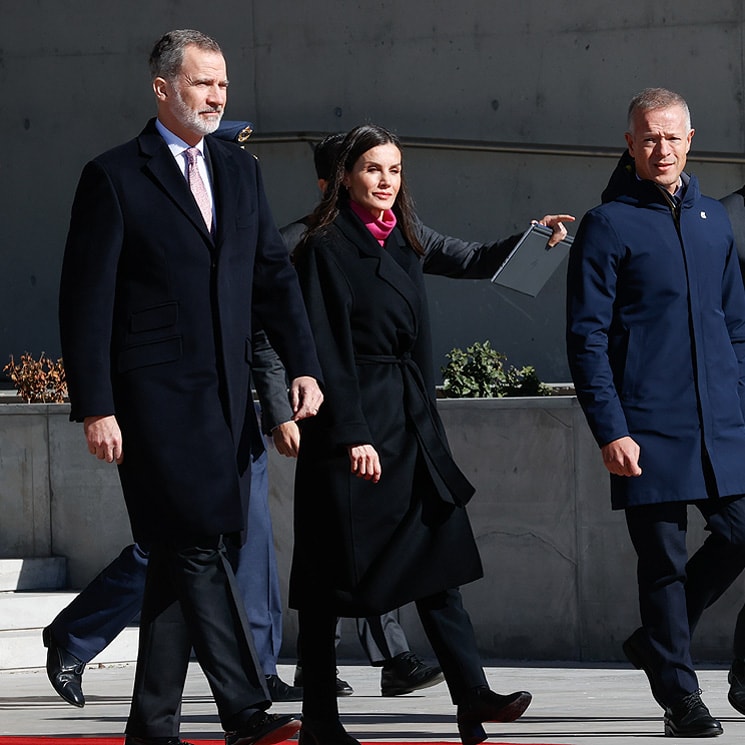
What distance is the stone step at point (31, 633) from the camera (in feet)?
25.5

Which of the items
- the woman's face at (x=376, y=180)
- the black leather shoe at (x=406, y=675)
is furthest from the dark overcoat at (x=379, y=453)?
the black leather shoe at (x=406, y=675)

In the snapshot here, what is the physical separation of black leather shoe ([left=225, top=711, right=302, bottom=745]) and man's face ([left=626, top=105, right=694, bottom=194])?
200cm

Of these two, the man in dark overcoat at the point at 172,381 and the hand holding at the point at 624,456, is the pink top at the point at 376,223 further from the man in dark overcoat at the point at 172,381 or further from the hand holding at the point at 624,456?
the hand holding at the point at 624,456

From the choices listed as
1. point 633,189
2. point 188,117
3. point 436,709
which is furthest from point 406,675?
point 188,117

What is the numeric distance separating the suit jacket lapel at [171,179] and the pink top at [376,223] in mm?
675

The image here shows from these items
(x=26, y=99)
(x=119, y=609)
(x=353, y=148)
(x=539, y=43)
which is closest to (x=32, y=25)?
(x=26, y=99)

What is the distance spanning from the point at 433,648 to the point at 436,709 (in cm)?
122

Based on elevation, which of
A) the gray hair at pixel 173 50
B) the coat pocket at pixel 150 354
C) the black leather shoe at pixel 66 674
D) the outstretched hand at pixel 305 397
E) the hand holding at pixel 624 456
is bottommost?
the black leather shoe at pixel 66 674

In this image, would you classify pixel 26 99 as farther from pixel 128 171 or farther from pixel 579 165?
pixel 128 171

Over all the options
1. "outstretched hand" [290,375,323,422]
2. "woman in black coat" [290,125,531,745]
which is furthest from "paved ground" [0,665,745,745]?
"outstretched hand" [290,375,323,422]

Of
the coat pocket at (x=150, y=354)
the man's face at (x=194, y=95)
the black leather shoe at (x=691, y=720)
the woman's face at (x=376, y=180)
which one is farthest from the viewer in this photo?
the woman's face at (x=376, y=180)

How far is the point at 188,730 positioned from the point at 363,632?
941 millimetres

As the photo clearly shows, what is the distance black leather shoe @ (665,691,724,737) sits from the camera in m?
4.96

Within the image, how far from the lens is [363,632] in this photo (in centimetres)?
627
